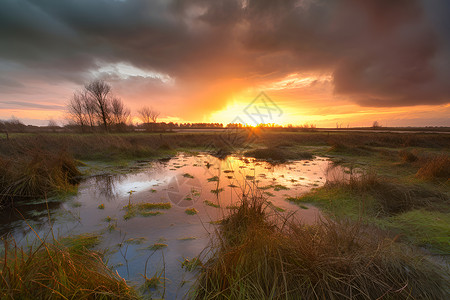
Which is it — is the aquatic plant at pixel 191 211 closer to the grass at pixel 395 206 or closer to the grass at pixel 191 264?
the grass at pixel 191 264

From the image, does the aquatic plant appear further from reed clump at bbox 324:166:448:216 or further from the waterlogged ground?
reed clump at bbox 324:166:448:216

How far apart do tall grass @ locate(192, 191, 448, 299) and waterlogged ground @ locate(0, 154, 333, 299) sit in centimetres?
93

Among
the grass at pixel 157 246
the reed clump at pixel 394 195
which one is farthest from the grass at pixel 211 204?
the reed clump at pixel 394 195

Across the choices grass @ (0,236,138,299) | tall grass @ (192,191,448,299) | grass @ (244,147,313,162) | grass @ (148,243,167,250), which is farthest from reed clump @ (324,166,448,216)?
grass @ (244,147,313,162)

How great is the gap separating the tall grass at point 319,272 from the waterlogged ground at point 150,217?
36.5 inches

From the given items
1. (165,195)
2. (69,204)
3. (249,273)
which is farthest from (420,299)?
(69,204)

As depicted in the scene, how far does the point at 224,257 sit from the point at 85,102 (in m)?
49.4

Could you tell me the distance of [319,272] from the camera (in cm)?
242

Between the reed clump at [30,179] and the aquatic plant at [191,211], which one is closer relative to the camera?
the aquatic plant at [191,211]

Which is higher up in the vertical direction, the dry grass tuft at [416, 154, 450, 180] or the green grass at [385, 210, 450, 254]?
the dry grass tuft at [416, 154, 450, 180]

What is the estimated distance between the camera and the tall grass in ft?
7.45

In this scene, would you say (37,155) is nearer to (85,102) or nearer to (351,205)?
(351,205)

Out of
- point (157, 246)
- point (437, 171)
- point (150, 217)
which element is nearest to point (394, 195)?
point (437, 171)

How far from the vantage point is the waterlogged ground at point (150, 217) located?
11.1ft
